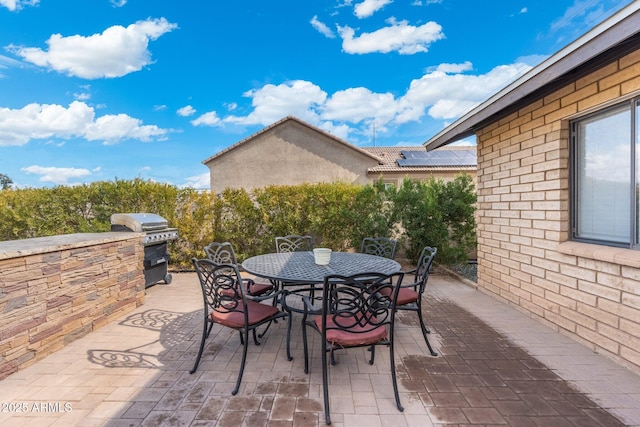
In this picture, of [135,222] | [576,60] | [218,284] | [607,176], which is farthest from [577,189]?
[135,222]

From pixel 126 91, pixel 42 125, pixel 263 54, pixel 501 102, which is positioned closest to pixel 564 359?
pixel 501 102

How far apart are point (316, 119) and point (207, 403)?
13348mm

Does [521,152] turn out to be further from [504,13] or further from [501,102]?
[504,13]

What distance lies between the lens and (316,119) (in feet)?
45.8

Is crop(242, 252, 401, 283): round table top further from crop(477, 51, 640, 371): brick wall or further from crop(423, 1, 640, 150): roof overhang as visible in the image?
crop(423, 1, 640, 150): roof overhang

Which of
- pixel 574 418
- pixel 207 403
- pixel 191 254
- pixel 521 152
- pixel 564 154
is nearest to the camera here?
pixel 574 418

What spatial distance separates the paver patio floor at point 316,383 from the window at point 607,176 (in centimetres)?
123

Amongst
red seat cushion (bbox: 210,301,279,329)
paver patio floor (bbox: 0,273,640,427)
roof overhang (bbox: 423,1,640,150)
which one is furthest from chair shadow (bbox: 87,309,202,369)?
roof overhang (bbox: 423,1,640,150)

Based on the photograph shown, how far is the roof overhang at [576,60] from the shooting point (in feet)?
6.53

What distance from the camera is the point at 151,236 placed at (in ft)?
16.0

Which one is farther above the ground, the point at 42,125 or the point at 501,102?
the point at 42,125

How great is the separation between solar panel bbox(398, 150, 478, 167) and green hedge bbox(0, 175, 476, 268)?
7430 mm

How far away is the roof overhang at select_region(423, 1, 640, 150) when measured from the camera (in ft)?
6.53

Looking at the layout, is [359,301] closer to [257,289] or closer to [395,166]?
[257,289]
